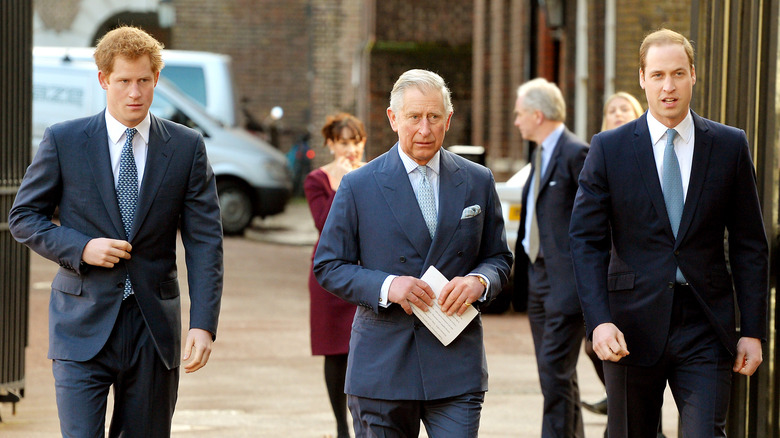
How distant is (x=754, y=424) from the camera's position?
531 centimetres

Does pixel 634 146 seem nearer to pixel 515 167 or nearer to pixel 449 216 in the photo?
pixel 449 216

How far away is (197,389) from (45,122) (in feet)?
35.2

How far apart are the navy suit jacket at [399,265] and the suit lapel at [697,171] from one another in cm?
63

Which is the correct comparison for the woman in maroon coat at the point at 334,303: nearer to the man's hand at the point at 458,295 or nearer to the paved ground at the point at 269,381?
the paved ground at the point at 269,381

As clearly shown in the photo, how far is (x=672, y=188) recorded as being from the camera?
4297 millimetres

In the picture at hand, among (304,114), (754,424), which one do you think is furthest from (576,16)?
(304,114)

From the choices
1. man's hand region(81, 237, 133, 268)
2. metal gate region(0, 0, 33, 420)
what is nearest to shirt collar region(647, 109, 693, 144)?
man's hand region(81, 237, 133, 268)

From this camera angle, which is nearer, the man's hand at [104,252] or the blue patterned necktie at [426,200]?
the man's hand at [104,252]

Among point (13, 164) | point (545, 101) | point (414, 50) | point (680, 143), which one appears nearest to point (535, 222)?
point (545, 101)

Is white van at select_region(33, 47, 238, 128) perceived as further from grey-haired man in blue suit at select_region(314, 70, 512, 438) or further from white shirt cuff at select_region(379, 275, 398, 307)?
white shirt cuff at select_region(379, 275, 398, 307)

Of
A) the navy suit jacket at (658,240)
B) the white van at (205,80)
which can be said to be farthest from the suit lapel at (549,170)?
the white van at (205,80)

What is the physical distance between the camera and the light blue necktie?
428 centimetres

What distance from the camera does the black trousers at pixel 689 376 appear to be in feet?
13.8

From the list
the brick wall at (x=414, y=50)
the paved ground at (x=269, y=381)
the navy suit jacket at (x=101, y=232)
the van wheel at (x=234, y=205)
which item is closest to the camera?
the navy suit jacket at (x=101, y=232)
